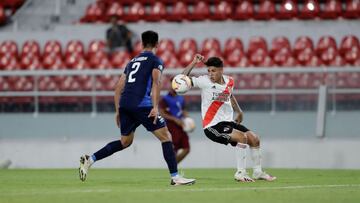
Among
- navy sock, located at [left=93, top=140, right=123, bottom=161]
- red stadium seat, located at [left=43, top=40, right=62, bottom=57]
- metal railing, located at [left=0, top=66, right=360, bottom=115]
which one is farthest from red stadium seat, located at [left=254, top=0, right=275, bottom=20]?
navy sock, located at [left=93, top=140, right=123, bottom=161]

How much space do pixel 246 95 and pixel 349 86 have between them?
6.28 feet

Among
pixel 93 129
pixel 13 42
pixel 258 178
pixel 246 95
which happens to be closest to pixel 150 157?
pixel 93 129

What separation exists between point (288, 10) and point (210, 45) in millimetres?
2478

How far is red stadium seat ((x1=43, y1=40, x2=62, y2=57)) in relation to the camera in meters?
23.0

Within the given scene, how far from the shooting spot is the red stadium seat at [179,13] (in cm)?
2373

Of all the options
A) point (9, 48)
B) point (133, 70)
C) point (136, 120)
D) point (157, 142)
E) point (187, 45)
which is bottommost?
point (157, 142)

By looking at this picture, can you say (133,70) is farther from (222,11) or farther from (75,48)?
(222,11)

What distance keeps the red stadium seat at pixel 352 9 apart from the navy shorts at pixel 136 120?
11.7 meters

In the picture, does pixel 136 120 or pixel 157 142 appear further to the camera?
pixel 157 142

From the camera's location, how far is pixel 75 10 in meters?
25.1

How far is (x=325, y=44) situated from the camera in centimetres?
2167

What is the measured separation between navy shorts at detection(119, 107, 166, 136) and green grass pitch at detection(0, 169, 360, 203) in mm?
772

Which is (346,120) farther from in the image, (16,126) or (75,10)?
(75,10)

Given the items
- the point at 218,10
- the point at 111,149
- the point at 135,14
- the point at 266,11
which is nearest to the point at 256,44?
the point at 266,11
